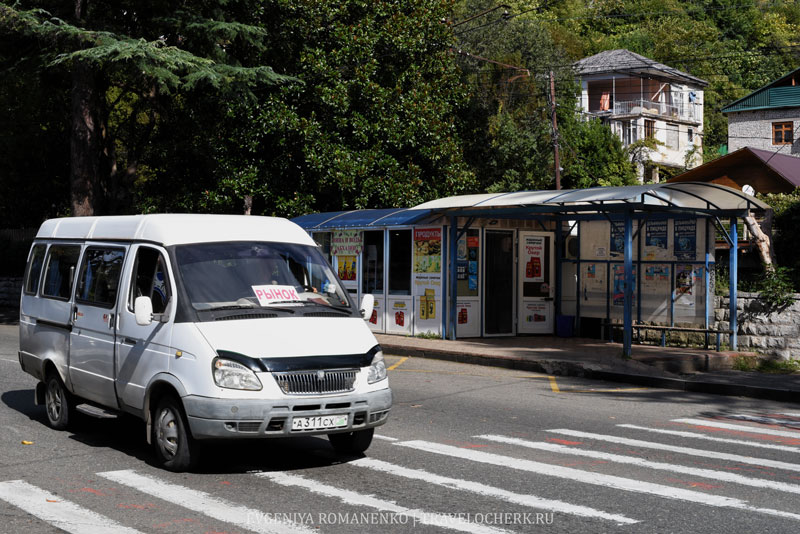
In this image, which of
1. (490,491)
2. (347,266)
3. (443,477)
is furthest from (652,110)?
(490,491)

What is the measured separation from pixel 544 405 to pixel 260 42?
59.7ft

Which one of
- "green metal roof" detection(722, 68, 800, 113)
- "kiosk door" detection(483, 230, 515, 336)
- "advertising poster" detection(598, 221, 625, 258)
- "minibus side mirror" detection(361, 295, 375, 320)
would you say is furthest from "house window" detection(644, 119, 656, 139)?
"minibus side mirror" detection(361, 295, 375, 320)

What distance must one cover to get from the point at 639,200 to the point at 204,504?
1160cm

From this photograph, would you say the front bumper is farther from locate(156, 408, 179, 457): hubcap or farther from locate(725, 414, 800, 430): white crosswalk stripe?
locate(725, 414, 800, 430): white crosswalk stripe

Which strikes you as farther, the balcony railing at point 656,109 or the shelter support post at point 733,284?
the balcony railing at point 656,109

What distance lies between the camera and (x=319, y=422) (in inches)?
283

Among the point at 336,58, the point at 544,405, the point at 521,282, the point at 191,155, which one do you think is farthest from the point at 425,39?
the point at 544,405

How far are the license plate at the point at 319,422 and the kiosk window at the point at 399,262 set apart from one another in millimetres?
13300

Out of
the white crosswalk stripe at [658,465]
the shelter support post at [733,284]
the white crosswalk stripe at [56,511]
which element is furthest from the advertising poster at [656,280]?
the white crosswalk stripe at [56,511]

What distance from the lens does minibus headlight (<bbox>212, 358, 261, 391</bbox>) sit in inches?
277

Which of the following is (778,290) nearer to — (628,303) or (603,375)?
(628,303)

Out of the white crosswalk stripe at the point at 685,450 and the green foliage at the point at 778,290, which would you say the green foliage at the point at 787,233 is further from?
the white crosswalk stripe at the point at 685,450

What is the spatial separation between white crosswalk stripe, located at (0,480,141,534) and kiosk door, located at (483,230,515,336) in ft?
46.3

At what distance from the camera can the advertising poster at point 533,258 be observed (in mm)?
20562
